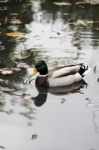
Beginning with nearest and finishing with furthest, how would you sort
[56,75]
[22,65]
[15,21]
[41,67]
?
[56,75]
[41,67]
[22,65]
[15,21]

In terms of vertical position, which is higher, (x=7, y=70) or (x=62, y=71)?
(x=62, y=71)

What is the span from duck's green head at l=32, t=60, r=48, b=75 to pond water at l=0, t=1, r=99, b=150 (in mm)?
407

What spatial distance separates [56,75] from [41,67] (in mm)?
406

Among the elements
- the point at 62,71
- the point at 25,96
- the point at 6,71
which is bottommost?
the point at 25,96

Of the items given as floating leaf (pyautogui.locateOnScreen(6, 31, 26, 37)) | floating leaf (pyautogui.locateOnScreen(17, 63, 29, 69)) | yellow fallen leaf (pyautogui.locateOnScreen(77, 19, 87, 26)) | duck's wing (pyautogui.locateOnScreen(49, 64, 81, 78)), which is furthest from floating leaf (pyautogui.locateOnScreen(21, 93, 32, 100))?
yellow fallen leaf (pyautogui.locateOnScreen(77, 19, 87, 26))

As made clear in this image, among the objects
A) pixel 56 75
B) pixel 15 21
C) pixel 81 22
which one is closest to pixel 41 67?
pixel 56 75

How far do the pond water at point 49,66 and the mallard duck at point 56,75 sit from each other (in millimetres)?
264

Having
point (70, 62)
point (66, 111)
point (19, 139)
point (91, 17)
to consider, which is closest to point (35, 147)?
point (19, 139)

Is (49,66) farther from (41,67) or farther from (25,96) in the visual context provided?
(25,96)

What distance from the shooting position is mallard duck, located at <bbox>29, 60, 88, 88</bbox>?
1287 centimetres

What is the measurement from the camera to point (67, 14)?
18.9m

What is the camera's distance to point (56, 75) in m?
12.9

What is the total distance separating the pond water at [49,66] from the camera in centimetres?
1016

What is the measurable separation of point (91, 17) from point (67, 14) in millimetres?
883
